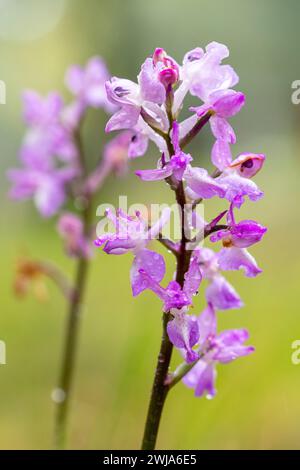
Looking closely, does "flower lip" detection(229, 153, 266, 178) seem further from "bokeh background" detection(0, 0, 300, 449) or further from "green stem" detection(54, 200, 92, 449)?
"green stem" detection(54, 200, 92, 449)

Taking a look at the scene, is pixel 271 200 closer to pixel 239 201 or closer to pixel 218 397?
pixel 218 397

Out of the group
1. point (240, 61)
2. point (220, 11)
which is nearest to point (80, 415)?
point (240, 61)

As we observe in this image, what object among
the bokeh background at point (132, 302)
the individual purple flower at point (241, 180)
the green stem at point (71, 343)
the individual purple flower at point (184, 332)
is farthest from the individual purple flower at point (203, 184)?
the green stem at point (71, 343)

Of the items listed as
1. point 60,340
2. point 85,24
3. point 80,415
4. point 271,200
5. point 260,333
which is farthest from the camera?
point 85,24

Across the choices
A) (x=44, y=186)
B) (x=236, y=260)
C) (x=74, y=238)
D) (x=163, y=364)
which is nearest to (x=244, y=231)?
(x=236, y=260)

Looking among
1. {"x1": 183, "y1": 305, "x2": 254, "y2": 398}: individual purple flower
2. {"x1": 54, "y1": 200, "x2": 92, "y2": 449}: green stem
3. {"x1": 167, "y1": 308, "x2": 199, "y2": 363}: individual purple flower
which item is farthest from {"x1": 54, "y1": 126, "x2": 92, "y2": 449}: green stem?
{"x1": 167, "y1": 308, "x2": 199, "y2": 363}: individual purple flower

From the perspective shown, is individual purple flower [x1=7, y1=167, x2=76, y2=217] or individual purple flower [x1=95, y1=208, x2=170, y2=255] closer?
individual purple flower [x1=95, y1=208, x2=170, y2=255]
